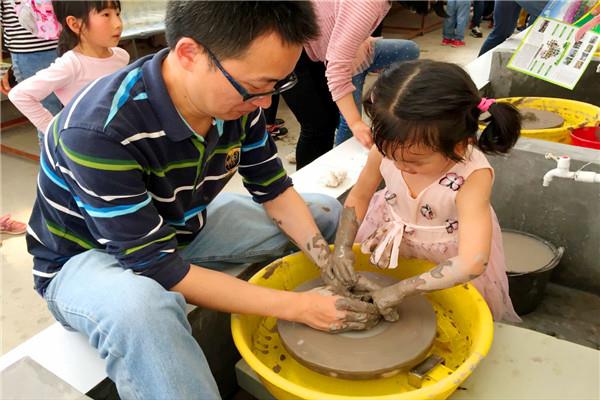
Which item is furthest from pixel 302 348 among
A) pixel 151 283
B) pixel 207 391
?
pixel 151 283

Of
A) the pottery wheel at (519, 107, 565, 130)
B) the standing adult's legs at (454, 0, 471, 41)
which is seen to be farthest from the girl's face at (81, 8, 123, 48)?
the standing adult's legs at (454, 0, 471, 41)

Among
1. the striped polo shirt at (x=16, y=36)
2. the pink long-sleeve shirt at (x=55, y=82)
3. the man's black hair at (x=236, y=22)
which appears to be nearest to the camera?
the man's black hair at (x=236, y=22)

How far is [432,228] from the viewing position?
157 cm

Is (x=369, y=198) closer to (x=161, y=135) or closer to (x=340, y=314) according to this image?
(x=340, y=314)

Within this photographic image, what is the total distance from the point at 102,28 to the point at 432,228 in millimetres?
1835

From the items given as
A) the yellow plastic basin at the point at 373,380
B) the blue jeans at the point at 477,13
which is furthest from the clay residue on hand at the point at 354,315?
the blue jeans at the point at 477,13

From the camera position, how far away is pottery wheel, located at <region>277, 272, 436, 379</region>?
122cm

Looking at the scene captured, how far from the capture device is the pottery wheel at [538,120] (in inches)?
93.8

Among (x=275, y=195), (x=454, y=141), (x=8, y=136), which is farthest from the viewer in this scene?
(x=8, y=136)

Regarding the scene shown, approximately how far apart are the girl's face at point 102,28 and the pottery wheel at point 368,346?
1778mm

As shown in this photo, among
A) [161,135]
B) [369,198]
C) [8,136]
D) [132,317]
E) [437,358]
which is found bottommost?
[8,136]

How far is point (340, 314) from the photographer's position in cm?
129

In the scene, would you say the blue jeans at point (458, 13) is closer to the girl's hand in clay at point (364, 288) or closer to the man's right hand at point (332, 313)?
the girl's hand in clay at point (364, 288)

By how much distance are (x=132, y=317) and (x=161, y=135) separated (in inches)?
16.8
